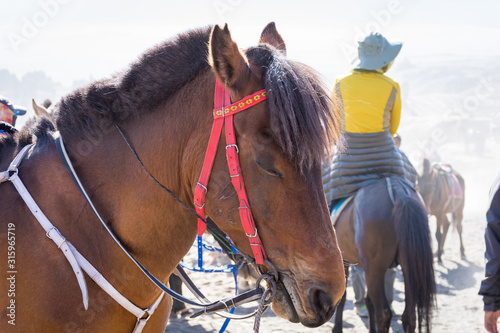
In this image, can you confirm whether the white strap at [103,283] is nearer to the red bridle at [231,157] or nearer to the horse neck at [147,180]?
the horse neck at [147,180]

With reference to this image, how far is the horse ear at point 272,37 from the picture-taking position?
202cm

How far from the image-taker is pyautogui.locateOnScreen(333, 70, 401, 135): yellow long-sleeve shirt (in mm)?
4391

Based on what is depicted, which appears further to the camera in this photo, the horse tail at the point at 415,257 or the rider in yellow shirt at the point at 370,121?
the rider in yellow shirt at the point at 370,121

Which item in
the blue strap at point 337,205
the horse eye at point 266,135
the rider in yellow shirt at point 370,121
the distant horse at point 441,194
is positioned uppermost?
the horse eye at point 266,135

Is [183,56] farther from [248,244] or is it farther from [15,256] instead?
[15,256]

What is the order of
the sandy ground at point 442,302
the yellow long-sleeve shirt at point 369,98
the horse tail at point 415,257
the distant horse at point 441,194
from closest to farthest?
the horse tail at point 415,257
the yellow long-sleeve shirt at point 369,98
the sandy ground at point 442,302
the distant horse at point 441,194

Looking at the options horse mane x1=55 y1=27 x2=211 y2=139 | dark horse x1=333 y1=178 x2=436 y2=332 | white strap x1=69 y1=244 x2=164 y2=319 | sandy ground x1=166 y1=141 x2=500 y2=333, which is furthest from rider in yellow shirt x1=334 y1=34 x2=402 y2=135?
white strap x1=69 y1=244 x2=164 y2=319

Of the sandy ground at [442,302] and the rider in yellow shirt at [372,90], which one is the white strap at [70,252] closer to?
the rider in yellow shirt at [372,90]

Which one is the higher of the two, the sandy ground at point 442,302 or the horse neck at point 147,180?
the horse neck at point 147,180

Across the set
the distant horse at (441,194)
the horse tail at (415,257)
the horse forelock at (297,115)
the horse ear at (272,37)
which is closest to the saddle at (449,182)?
the distant horse at (441,194)

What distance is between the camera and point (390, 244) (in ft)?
13.7

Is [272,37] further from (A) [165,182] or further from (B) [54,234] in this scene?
(B) [54,234]

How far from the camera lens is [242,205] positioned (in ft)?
5.23

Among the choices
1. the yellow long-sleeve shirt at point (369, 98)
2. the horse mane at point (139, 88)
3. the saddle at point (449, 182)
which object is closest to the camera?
the horse mane at point (139, 88)
